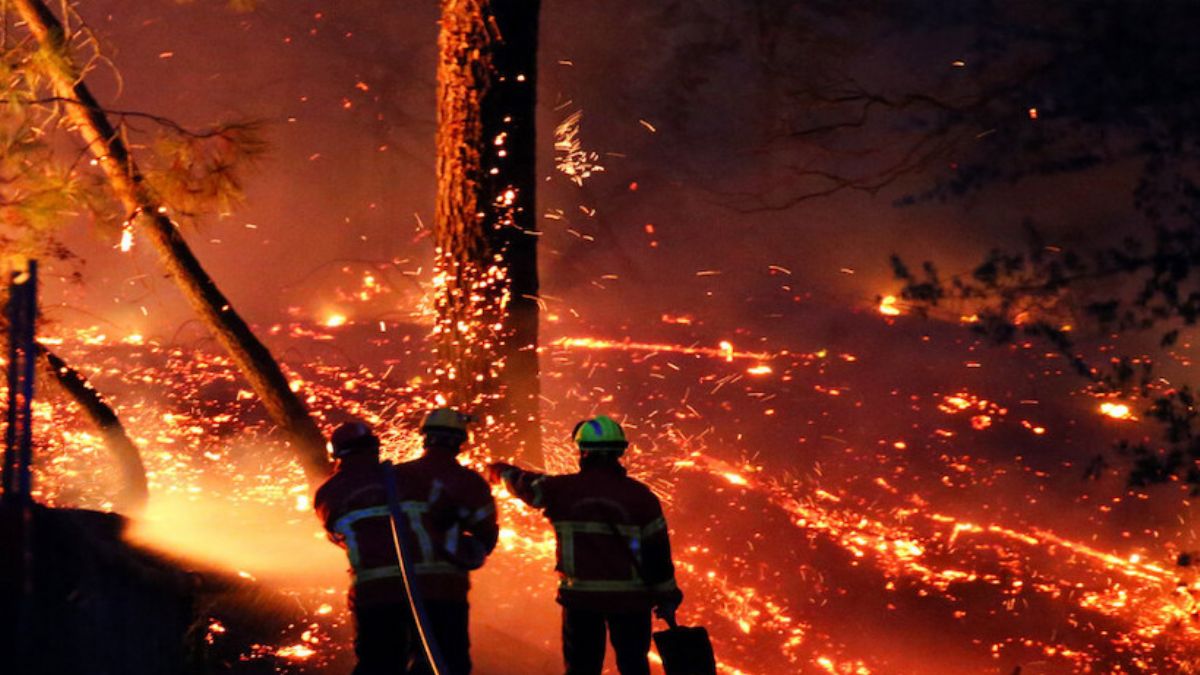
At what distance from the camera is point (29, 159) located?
7.33m

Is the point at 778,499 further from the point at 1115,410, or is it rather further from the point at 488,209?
the point at 1115,410

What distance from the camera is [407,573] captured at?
541 cm

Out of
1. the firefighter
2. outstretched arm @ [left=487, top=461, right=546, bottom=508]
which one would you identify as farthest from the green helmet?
outstretched arm @ [left=487, top=461, right=546, bottom=508]

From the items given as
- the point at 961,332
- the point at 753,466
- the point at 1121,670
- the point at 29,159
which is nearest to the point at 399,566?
the point at 29,159

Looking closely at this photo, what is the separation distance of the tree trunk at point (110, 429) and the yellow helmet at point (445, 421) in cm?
458

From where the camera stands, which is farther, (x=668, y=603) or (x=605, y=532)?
(x=668, y=603)

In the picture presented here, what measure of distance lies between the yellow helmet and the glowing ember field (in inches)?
63.4

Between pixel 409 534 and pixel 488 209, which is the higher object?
pixel 488 209

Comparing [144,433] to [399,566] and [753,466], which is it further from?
[399,566]

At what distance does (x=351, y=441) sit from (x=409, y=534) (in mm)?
528

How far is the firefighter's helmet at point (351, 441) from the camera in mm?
5598

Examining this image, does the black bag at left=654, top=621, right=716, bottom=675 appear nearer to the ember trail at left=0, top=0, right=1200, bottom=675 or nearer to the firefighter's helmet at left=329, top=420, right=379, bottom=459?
the ember trail at left=0, top=0, right=1200, bottom=675

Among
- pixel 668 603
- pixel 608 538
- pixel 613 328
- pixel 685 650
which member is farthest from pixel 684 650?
pixel 613 328

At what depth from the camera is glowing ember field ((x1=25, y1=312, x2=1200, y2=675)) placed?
29.7 ft
